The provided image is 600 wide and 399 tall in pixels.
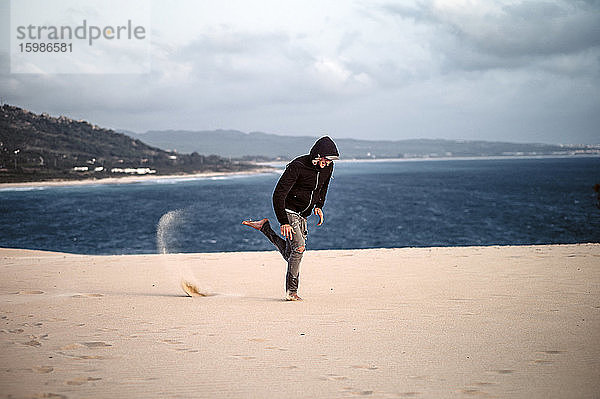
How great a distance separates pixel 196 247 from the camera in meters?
33.3

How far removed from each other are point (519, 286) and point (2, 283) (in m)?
9.04

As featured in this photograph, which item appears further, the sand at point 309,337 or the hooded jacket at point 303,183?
the hooded jacket at point 303,183

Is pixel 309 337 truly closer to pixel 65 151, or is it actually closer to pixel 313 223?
pixel 313 223

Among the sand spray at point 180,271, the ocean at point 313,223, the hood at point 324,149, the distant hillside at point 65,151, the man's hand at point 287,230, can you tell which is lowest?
the ocean at point 313,223

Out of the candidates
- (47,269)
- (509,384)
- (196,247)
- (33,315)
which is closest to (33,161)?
(196,247)

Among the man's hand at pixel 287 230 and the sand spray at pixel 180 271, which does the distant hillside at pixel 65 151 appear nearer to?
the sand spray at pixel 180 271

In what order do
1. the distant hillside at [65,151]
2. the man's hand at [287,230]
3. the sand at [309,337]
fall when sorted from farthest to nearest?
the distant hillside at [65,151] → the man's hand at [287,230] → the sand at [309,337]

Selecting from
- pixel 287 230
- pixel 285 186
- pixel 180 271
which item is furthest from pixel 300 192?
pixel 180 271

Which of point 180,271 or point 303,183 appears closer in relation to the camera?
point 303,183

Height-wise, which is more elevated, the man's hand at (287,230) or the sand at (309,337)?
the man's hand at (287,230)

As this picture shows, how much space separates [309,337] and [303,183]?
2160 millimetres

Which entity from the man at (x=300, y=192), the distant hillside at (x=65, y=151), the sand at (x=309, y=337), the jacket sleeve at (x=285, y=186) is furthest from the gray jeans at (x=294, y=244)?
the distant hillside at (x=65, y=151)

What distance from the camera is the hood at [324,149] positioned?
20.3ft

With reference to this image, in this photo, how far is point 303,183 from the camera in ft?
21.0
